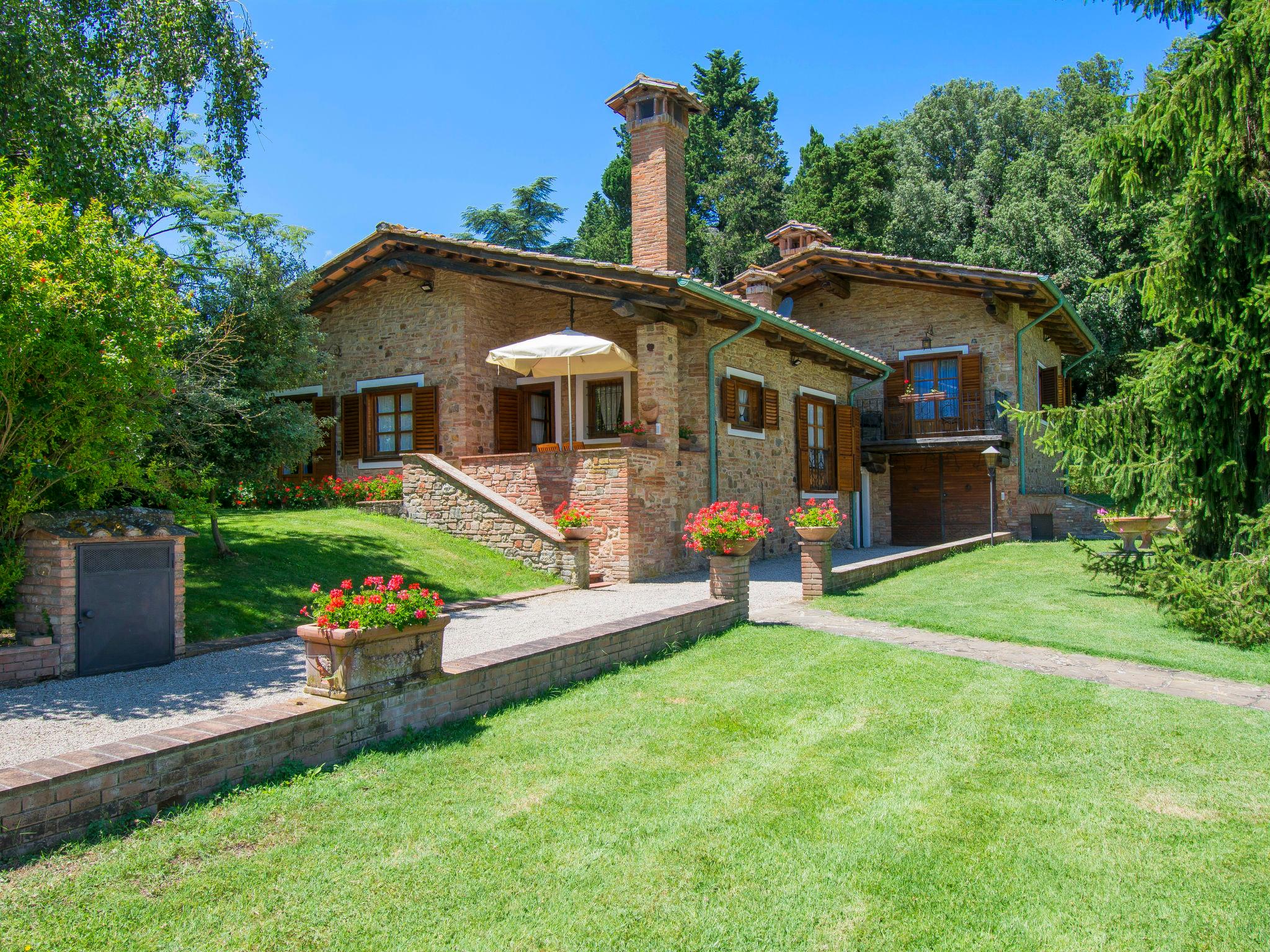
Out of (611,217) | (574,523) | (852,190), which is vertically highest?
(611,217)

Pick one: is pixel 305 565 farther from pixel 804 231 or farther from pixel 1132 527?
pixel 804 231

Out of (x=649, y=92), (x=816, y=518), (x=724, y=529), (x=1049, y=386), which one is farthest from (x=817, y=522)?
(x=1049, y=386)

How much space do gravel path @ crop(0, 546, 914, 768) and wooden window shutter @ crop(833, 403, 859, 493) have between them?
29.0 feet

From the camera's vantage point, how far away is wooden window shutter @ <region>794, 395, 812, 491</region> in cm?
1605

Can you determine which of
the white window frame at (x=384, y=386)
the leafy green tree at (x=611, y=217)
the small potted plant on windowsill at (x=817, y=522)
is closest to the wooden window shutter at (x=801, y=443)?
the small potted plant on windowsill at (x=817, y=522)

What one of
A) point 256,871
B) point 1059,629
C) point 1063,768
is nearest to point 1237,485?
point 1059,629

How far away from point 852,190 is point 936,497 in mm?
13896

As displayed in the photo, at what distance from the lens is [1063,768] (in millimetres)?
4297

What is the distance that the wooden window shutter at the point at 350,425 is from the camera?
49.6ft

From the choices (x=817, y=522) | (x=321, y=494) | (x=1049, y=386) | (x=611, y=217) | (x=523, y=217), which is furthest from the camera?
(x=611, y=217)

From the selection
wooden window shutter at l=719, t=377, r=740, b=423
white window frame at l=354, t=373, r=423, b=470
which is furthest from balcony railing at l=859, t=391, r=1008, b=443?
white window frame at l=354, t=373, r=423, b=470

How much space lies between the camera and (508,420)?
1495cm

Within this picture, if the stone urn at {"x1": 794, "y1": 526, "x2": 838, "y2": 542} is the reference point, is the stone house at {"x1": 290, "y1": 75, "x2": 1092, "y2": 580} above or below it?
above

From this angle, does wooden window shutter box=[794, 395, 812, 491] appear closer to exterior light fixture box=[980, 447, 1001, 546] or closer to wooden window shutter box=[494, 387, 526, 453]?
exterior light fixture box=[980, 447, 1001, 546]
